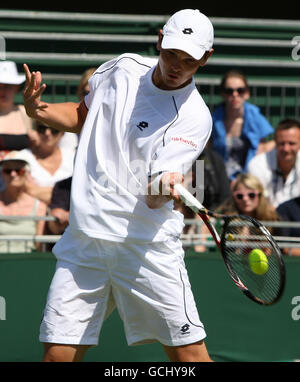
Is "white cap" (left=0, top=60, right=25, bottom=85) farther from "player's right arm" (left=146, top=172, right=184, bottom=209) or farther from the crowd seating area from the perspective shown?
"player's right arm" (left=146, top=172, right=184, bottom=209)

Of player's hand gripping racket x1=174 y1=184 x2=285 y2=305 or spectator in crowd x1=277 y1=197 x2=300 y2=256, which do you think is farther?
spectator in crowd x1=277 y1=197 x2=300 y2=256

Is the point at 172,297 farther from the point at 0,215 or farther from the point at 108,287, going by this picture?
the point at 0,215

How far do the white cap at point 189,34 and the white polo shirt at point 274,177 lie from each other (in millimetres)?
3099

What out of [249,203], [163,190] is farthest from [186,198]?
[249,203]

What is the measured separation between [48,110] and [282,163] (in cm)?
328

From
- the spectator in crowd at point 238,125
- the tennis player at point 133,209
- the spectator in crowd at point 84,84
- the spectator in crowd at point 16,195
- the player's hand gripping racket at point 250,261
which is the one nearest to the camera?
the player's hand gripping racket at point 250,261

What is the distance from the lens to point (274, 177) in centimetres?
762

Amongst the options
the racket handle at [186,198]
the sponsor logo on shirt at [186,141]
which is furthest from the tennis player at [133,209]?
the racket handle at [186,198]

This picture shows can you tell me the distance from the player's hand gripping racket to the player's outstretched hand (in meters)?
0.98

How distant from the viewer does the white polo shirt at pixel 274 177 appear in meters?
7.55

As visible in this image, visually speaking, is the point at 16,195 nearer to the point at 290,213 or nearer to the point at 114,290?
the point at 290,213

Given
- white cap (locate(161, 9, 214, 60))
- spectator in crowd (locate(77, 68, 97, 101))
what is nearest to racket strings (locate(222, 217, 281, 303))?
white cap (locate(161, 9, 214, 60))

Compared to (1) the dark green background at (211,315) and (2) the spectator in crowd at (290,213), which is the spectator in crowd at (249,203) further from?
(1) the dark green background at (211,315)

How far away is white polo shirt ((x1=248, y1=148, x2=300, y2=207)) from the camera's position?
297 inches
